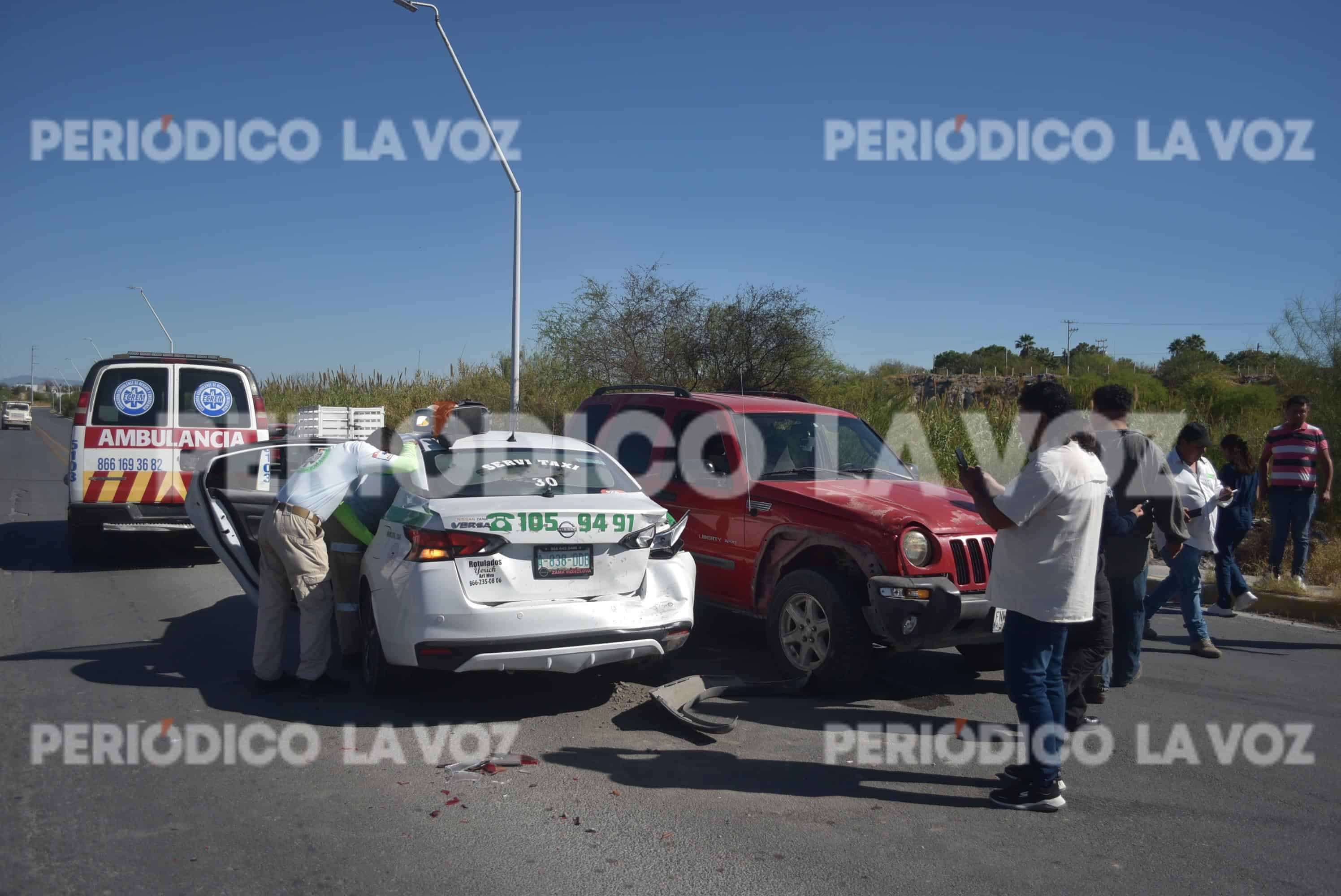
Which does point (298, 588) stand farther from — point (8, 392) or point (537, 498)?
point (8, 392)

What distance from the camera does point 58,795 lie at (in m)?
4.45

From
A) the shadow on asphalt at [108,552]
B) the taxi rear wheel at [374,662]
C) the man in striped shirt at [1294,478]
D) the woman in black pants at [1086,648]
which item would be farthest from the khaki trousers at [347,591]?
the man in striped shirt at [1294,478]

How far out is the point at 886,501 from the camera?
250 inches

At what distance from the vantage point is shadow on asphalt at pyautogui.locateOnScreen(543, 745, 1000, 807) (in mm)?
4625

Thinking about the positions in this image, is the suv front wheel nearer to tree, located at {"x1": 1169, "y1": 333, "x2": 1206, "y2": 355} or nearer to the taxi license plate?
the taxi license plate

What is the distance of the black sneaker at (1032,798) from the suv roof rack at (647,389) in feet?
13.2

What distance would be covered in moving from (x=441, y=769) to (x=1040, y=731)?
279 cm

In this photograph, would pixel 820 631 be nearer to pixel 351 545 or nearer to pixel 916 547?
pixel 916 547

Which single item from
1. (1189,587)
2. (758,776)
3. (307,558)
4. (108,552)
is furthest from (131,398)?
(1189,587)

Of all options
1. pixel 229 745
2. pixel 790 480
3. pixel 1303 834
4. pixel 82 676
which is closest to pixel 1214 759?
pixel 1303 834

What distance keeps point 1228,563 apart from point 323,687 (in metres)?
7.57

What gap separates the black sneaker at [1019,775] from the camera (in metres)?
4.50

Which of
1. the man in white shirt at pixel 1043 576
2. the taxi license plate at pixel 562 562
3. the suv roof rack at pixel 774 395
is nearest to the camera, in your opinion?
the man in white shirt at pixel 1043 576

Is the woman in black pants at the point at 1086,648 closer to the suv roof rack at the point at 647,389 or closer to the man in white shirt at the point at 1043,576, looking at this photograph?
the man in white shirt at the point at 1043,576
